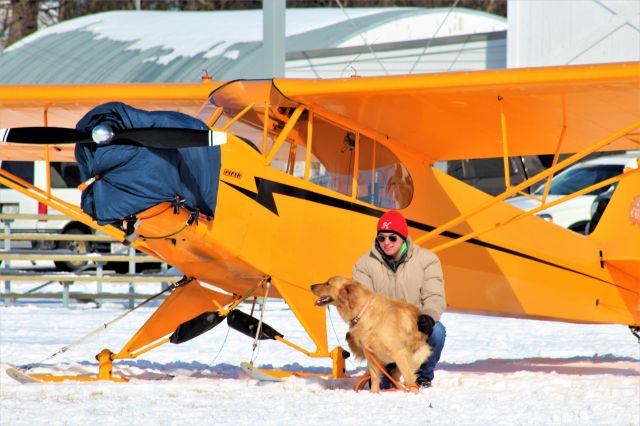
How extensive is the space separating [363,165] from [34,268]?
1358 cm

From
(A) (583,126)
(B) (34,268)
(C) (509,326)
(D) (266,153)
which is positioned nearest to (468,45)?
(B) (34,268)

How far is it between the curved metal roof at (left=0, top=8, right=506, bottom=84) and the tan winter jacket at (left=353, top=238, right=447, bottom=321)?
17828 millimetres

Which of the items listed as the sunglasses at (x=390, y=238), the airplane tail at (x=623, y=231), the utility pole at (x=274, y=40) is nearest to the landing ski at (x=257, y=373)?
the sunglasses at (x=390, y=238)

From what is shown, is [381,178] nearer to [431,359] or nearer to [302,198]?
[302,198]

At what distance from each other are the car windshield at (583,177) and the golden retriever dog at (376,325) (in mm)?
13129

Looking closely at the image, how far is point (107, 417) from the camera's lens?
596 cm

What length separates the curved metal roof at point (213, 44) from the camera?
25812 millimetres

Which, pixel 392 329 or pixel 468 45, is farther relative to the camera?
pixel 468 45

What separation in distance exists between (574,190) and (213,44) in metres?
12.9

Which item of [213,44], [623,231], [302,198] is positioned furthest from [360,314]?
[213,44]

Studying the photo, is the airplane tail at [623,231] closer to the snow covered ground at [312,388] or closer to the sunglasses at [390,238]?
the snow covered ground at [312,388]

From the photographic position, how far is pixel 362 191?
26.3ft

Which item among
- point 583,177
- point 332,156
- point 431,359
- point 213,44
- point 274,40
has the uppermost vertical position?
point 213,44

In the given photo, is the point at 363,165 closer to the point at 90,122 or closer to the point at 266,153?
the point at 266,153
